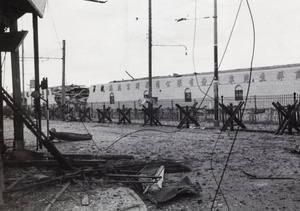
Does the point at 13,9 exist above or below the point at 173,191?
above

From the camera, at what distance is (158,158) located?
8852mm

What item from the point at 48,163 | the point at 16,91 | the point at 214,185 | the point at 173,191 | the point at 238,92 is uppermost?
the point at 238,92

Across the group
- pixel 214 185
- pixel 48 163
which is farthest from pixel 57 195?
pixel 214 185

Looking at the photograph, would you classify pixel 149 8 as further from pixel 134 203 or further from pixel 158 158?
pixel 134 203

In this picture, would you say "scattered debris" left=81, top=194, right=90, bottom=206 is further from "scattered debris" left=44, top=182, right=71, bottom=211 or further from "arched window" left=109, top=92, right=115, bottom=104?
"arched window" left=109, top=92, right=115, bottom=104

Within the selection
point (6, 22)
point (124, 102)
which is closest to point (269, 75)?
point (124, 102)

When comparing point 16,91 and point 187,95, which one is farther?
point 187,95

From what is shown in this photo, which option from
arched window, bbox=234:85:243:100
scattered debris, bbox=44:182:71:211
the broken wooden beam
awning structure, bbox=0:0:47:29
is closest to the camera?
scattered debris, bbox=44:182:71:211

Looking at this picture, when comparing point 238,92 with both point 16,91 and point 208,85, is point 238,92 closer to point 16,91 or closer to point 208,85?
point 208,85

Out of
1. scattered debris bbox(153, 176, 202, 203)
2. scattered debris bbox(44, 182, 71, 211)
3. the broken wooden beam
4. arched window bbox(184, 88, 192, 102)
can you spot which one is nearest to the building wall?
arched window bbox(184, 88, 192, 102)

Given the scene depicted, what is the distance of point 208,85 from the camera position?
1406 inches

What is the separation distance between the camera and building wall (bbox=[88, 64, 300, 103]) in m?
30.5

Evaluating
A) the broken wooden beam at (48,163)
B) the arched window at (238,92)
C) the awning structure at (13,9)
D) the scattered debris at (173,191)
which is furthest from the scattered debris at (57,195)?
the arched window at (238,92)

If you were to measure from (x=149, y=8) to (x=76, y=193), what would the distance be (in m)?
22.1
